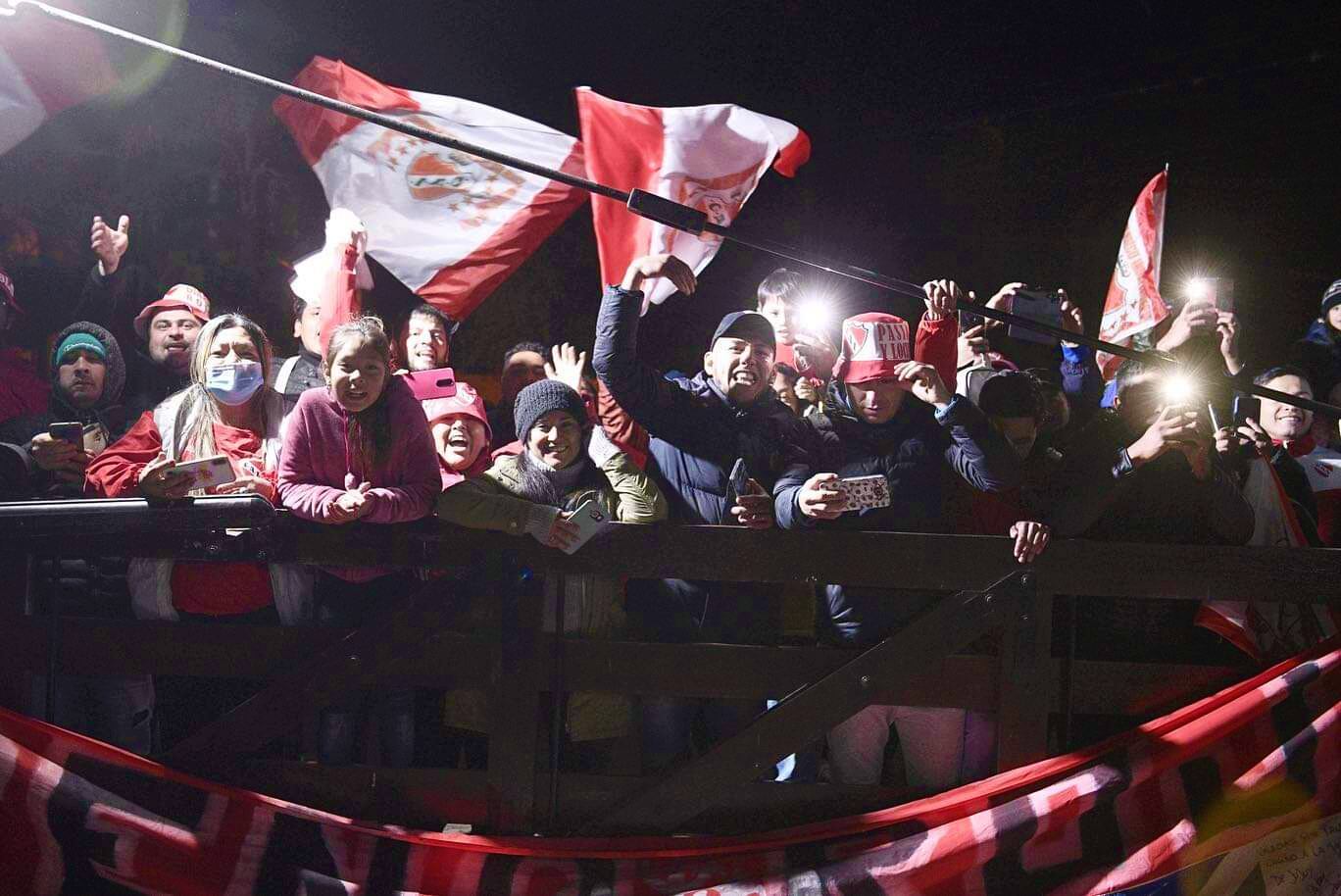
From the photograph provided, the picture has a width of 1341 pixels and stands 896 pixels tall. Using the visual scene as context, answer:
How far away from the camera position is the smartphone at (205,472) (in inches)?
118

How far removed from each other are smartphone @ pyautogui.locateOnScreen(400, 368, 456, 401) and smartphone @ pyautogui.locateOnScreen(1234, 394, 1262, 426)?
9.32 feet

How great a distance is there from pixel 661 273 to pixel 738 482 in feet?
2.44

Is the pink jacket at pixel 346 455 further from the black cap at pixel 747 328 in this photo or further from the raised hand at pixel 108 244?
the raised hand at pixel 108 244

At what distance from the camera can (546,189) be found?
4.72 metres

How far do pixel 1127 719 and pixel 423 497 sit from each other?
2.35 m

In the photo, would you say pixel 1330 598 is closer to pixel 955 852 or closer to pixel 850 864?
pixel 955 852

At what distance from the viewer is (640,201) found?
2736 mm

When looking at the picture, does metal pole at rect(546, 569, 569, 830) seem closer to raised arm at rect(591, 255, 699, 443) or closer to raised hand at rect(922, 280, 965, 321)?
raised arm at rect(591, 255, 699, 443)

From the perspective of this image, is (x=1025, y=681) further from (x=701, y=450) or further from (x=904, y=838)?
(x=701, y=450)

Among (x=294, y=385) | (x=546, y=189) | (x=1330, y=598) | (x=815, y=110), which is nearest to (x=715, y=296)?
(x=815, y=110)

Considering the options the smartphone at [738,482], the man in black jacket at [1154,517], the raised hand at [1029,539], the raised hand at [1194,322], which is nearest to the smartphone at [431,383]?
the smartphone at [738,482]

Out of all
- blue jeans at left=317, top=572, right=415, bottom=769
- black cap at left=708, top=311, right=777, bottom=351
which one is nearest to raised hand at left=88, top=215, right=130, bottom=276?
blue jeans at left=317, top=572, right=415, bottom=769

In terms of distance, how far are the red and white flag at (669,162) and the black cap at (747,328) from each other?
2.66 ft

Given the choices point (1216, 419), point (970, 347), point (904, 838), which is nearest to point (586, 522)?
point (904, 838)
